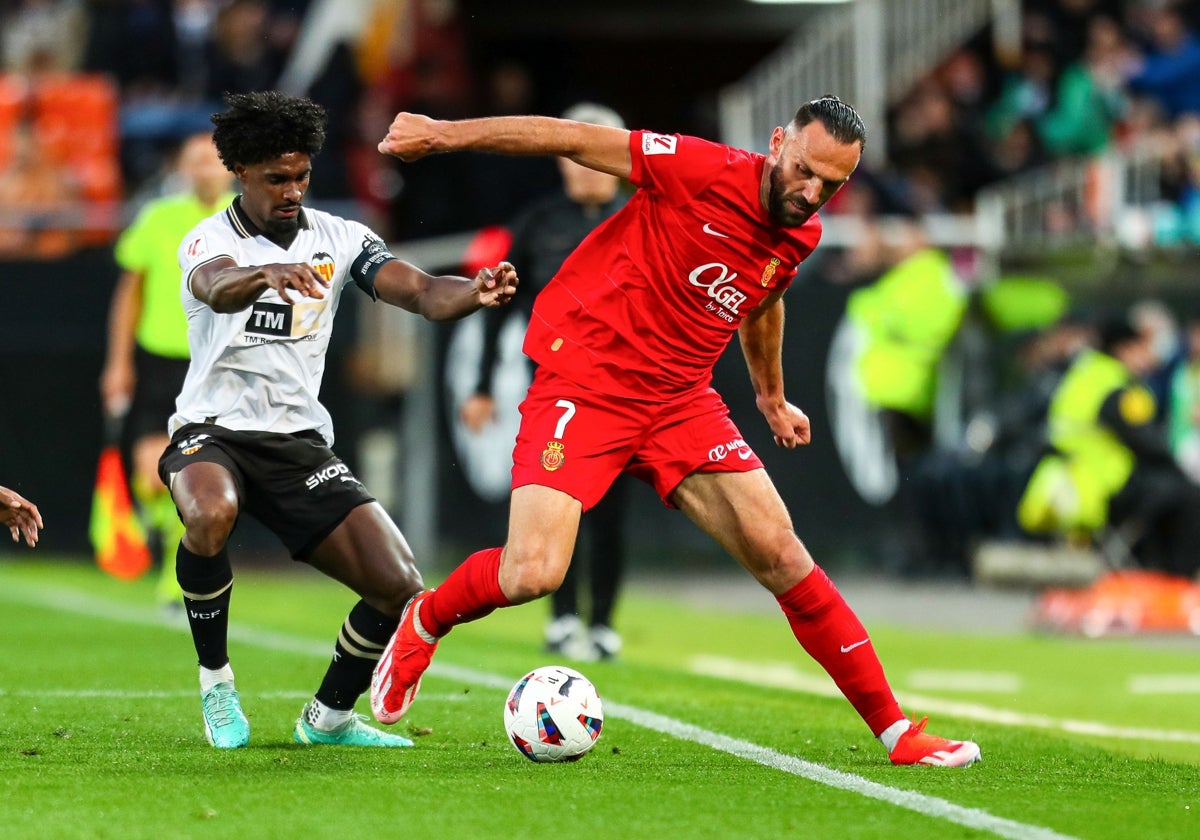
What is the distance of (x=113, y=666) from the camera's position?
831 centimetres

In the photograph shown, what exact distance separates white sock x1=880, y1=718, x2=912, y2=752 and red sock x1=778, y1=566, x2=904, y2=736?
1 centimetres

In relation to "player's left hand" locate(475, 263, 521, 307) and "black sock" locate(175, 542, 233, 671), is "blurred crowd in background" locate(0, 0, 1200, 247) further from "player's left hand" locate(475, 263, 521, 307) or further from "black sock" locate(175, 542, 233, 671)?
"player's left hand" locate(475, 263, 521, 307)

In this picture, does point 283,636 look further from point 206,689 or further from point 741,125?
point 741,125

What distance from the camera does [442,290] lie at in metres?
5.62

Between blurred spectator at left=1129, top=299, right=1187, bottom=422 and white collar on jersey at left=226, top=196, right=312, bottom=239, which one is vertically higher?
white collar on jersey at left=226, top=196, right=312, bottom=239

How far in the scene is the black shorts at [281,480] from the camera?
5797 mm

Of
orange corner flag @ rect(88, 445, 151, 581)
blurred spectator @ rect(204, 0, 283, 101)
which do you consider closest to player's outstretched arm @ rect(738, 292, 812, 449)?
orange corner flag @ rect(88, 445, 151, 581)

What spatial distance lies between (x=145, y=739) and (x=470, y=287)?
5.87 feet

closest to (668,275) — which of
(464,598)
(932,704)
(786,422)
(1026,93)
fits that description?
(786,422)

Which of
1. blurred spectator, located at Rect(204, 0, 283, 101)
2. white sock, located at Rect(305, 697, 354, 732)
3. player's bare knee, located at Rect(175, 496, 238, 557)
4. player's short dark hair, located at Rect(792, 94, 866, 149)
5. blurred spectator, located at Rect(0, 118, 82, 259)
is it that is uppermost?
blurred spectator, located at Rect(204, 0, 283, 101)

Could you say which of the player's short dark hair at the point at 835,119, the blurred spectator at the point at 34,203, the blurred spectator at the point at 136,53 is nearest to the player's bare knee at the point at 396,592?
the player's short dark hair at the point at 835,119

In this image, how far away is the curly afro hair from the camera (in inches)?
224

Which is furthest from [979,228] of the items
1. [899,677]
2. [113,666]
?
[113,666]

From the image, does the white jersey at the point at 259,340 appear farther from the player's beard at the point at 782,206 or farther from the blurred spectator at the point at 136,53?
the blurred spectator at the point at 136,53
